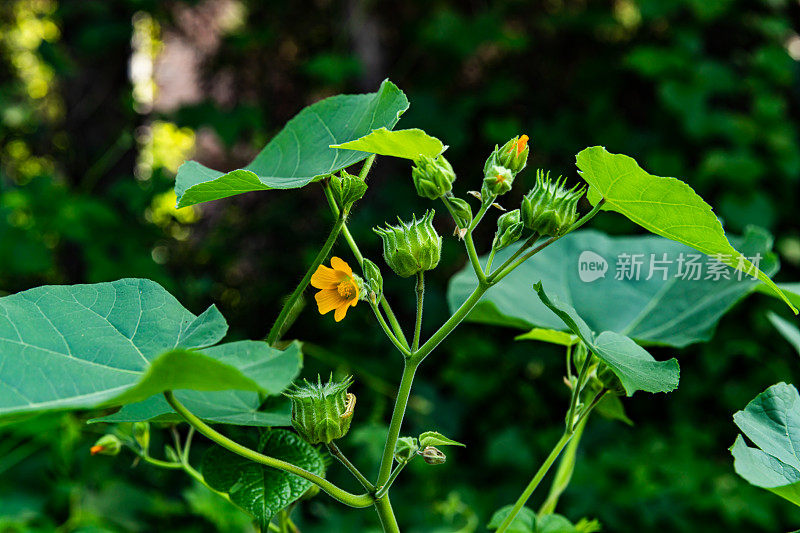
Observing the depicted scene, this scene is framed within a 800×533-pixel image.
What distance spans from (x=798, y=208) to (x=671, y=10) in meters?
0.66

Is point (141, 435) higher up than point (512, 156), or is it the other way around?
point (512, 156)

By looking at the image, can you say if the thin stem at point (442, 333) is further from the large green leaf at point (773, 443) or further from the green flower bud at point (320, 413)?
the large green leaf at point (773, 443)

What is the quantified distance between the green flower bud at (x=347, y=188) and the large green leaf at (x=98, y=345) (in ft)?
0.35

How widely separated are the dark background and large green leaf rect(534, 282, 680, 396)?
756 millimetres

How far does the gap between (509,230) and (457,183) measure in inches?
70.7

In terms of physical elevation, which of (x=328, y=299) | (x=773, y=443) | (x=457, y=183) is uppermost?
(x=328, y=299)

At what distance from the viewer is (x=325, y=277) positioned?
16.7 inches

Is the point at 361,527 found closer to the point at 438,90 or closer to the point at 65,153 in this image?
the point at 438,90

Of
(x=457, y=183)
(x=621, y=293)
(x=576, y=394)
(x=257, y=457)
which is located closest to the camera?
(x=257, y=457)

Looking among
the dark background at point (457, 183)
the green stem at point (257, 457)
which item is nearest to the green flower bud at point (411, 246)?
the green stem at point (257, 457)

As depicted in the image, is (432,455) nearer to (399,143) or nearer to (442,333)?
(442,333)

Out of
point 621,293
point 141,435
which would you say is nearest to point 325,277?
point 141,435

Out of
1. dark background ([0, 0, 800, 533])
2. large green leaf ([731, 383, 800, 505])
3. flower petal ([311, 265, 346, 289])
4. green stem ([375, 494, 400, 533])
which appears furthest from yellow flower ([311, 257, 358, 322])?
dark background ([0, 0, 800, 533])

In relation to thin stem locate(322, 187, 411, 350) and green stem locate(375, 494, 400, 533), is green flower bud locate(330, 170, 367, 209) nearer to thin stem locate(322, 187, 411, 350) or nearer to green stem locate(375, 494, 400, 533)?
thin stem locate(322, 187, 411, 350)
